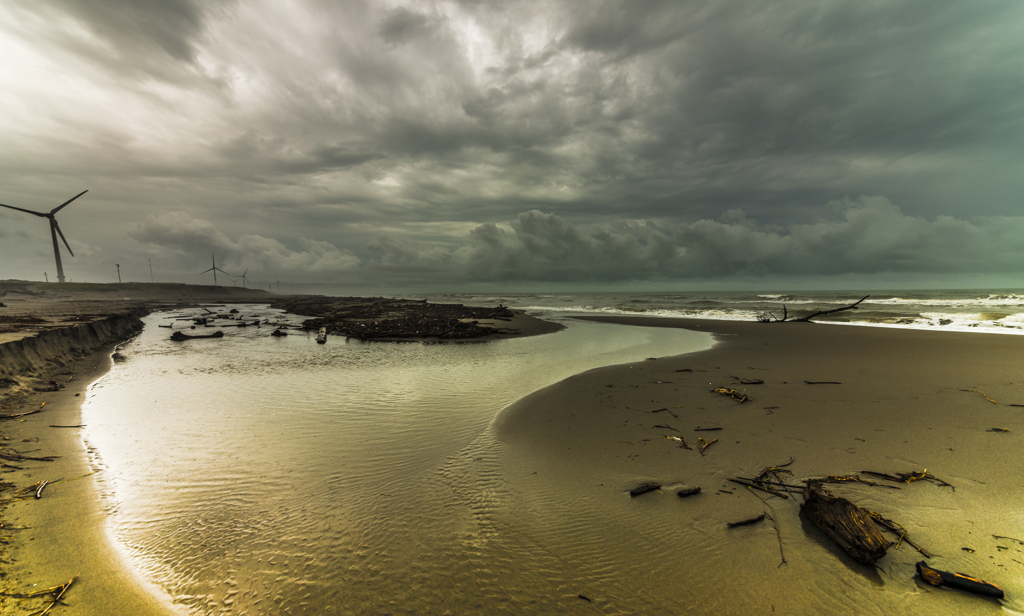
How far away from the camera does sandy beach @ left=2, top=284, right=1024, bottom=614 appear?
3.17 metres

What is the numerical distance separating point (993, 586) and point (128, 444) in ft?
37.1

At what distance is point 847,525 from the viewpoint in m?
3.62

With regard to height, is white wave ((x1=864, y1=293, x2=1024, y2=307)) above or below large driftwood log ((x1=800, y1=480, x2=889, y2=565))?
above

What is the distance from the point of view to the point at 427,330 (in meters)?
23.6

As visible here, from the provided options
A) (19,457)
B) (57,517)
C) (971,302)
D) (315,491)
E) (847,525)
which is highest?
(971,302)

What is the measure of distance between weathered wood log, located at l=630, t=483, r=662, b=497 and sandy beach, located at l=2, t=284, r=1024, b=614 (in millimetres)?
97

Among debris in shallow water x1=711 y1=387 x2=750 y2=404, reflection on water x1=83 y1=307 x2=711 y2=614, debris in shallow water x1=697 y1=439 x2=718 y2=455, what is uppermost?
debris in shallow water x1=711 y1=387 x2=750 y2=404

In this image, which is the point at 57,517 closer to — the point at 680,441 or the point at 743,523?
the point at 743,523

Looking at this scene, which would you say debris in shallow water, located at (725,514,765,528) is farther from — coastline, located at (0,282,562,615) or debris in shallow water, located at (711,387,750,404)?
coastline, located at (0,282,562,615)

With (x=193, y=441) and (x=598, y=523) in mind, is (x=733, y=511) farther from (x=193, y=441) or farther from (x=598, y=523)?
(x=193, y=441)

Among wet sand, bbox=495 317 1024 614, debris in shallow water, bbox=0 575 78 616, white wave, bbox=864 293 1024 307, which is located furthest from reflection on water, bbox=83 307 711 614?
white wave, bbox=864 293 1024 307

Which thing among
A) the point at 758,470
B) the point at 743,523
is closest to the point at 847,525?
the point at 743,523

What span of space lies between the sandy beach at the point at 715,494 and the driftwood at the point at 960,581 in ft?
0.23

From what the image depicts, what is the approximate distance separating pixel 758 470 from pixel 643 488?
5.95 ft
